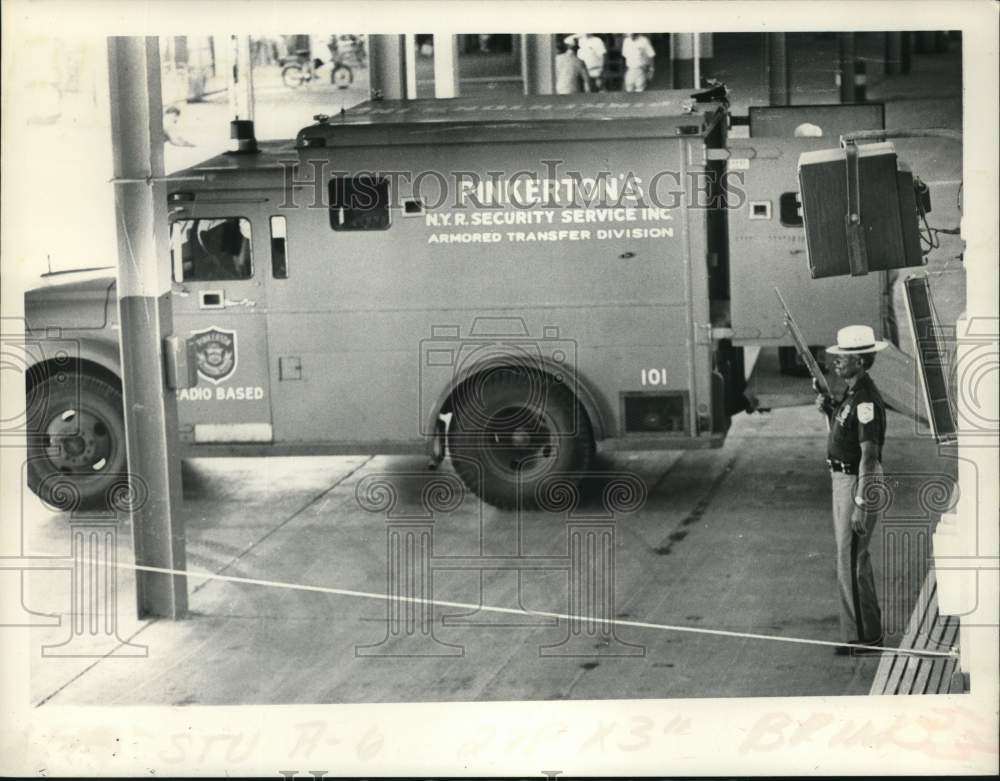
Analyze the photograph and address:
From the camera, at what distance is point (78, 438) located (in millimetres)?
10219

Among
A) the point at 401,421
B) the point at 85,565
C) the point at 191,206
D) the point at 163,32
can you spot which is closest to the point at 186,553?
the point at 85,565

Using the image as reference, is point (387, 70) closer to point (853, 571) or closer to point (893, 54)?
point (893, 54)

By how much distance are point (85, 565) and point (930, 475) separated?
4718 millimetres

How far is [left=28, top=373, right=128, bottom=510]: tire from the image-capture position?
9617 mm

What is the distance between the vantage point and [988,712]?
764 centimetres

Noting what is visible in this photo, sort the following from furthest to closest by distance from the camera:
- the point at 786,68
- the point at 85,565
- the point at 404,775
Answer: the point at 786,68
the point at 85,565
the point at 404,775

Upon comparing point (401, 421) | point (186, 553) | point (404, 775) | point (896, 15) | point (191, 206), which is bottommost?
point (404, 775)

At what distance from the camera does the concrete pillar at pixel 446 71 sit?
10.4 metres

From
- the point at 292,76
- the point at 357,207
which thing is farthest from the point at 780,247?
the point at 292,76

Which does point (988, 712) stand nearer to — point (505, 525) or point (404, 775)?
point (404, 775)

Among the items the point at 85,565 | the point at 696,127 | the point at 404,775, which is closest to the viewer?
the point at 404,775

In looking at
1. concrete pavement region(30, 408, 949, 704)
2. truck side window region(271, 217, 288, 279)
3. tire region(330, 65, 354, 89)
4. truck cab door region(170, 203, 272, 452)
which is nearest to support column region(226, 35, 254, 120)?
truck cab door region(170, 203, 272, 452)

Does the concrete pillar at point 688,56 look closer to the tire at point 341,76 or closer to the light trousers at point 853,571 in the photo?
the tire at point 341,76

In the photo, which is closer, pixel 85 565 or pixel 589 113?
pixel 85 565
